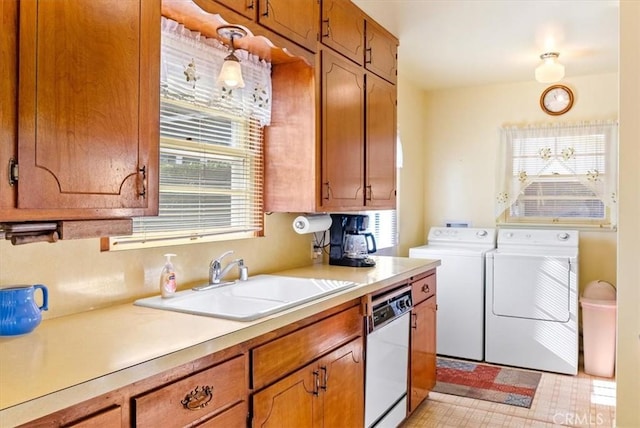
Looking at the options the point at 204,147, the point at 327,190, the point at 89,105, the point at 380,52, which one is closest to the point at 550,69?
the point at 380,52

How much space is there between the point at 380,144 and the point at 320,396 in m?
1.70

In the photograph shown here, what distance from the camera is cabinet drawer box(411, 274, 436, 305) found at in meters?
2.84

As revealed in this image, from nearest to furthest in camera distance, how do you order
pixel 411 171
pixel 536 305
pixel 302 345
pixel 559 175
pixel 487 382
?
1. pixel 302 345
2. pixel 487 382
3. pixel 536 305
4. pixel 559 175
5. pixel 411 171

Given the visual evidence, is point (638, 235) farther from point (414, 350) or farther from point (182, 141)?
point (182, 141)

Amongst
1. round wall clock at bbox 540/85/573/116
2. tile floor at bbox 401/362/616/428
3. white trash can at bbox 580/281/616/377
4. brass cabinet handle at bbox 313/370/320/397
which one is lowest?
tile floor at bbox 401/362/616/428

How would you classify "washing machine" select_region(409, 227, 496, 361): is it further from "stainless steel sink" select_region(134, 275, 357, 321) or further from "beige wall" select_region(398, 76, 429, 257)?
"stainless steel sink" select_region(134, 275, 357, 321)

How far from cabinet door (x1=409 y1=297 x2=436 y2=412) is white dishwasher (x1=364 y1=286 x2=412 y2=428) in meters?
0.11

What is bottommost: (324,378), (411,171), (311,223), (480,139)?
(324,378)

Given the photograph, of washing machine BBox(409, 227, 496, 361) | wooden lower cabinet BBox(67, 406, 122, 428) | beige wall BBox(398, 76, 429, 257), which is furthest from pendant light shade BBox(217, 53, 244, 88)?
washing machine BBox(409, 227, 496, 361)

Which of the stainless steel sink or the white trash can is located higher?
the stainless steel sink

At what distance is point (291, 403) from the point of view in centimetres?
174

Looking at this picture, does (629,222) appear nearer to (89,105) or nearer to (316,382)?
(316,382)

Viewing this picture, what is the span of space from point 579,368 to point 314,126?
3.07 metres

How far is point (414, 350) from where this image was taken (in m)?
2.85
